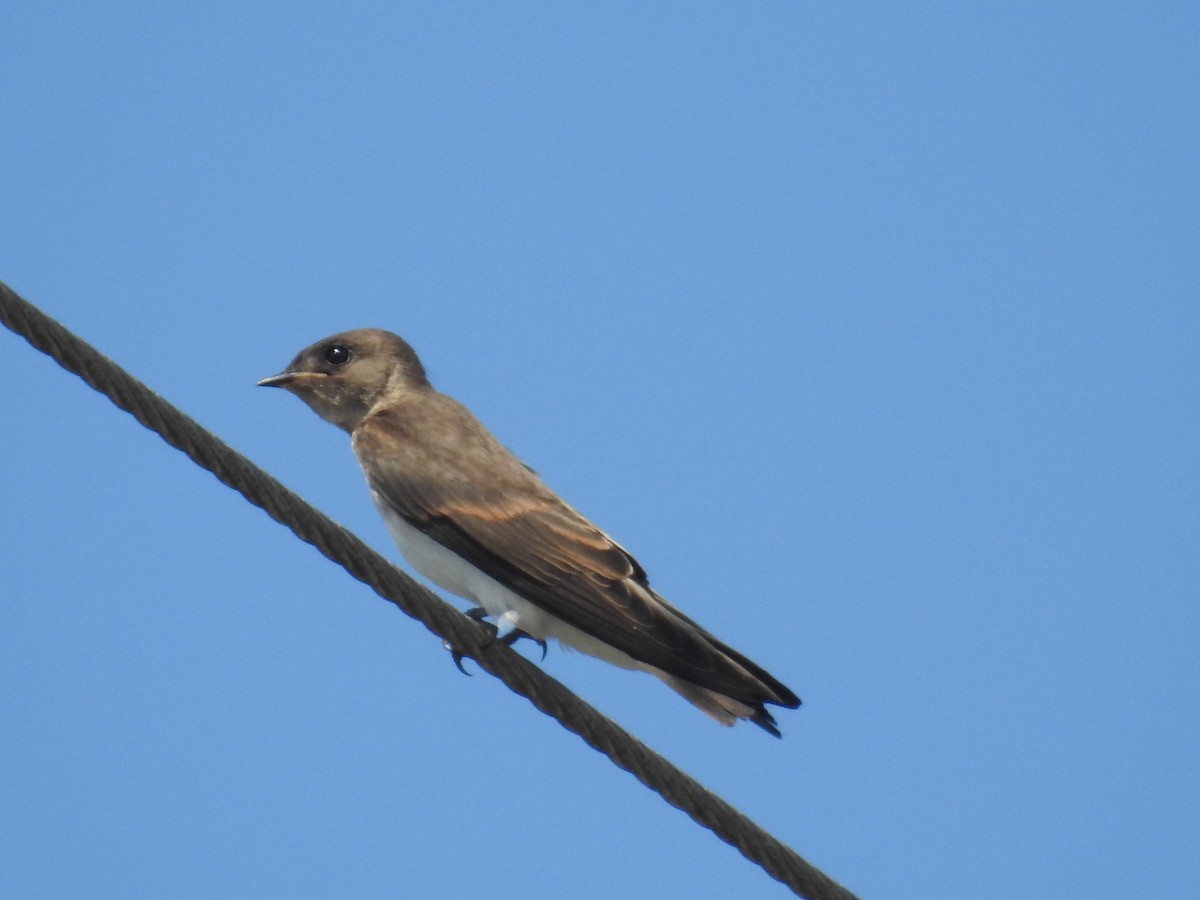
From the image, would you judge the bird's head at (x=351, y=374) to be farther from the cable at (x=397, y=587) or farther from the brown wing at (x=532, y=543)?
the cable at (x=397, y=587)

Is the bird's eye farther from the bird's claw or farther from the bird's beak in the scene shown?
the bird's claw

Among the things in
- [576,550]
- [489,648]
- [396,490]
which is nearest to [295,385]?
[396,490]

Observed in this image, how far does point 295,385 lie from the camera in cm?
966

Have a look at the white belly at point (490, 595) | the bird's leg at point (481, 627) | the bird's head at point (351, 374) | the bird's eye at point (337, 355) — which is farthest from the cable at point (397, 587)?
the bird's eye at point (337, 355)

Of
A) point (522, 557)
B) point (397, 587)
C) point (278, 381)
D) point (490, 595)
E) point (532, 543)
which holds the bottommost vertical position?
point (397, 587)

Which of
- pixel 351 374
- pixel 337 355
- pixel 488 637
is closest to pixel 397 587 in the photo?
pixel 488 637

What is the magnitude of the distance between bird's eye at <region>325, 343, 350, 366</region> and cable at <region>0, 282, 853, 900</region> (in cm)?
372

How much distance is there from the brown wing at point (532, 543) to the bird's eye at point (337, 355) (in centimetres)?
96

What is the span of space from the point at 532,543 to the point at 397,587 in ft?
6.23

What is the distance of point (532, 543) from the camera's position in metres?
7.62

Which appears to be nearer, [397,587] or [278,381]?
[397,587]

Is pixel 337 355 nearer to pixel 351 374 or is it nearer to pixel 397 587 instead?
pixel 351 374

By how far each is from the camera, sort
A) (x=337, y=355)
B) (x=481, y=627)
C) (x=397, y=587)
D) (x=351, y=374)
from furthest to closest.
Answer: (x=337, y=355) < (x=351, y=374) < (x=481, y=627) < (x=397, y=587)

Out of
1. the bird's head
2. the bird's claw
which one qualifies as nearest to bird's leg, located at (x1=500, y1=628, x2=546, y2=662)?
the bird's claw
